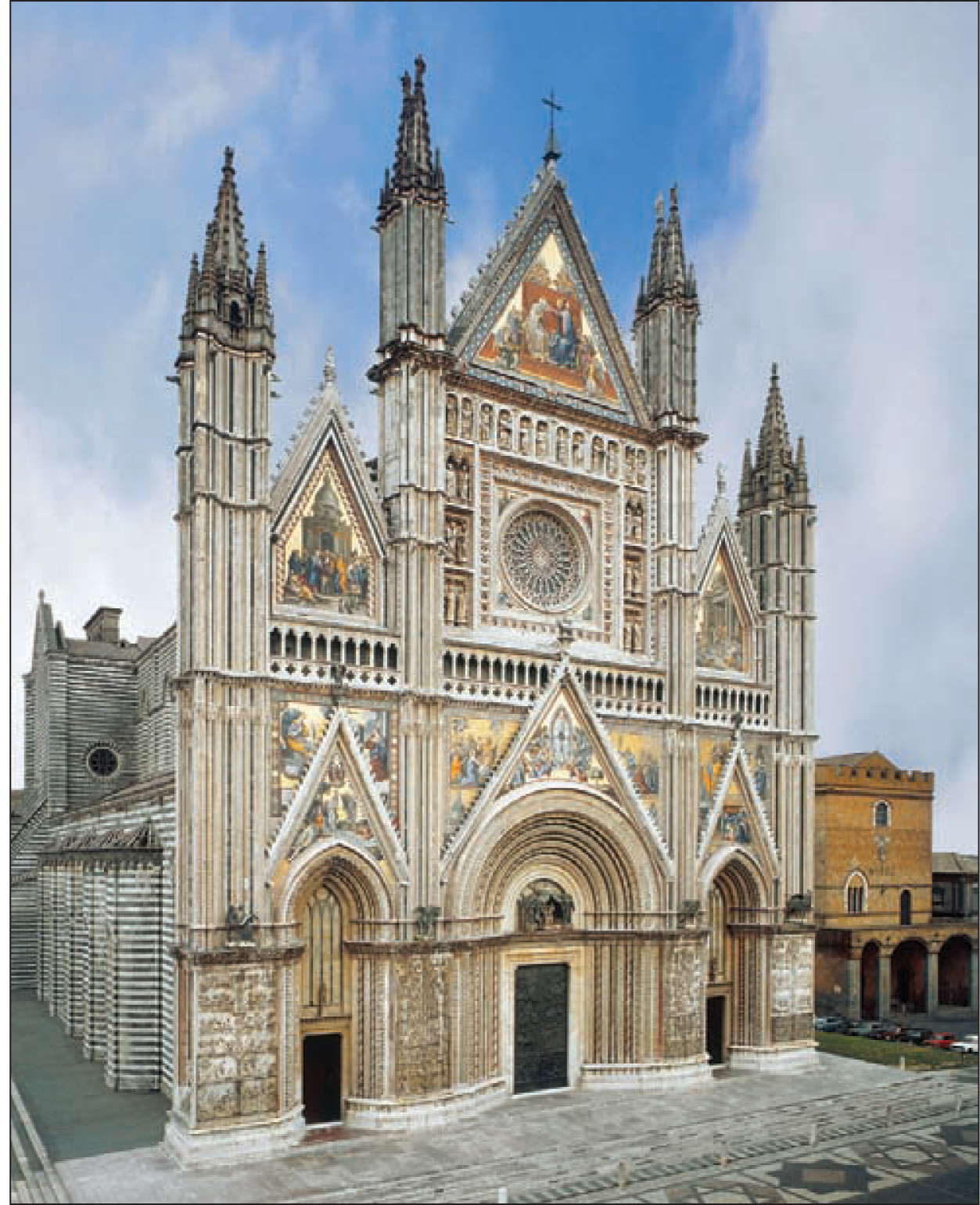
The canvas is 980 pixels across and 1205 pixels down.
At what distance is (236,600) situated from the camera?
21016 millimetres

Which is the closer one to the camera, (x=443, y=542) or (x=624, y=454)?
(x=443, y=542)

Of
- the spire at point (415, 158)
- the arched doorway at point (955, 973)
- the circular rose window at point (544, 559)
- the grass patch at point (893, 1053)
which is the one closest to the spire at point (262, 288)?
the spire at point (415, 158)

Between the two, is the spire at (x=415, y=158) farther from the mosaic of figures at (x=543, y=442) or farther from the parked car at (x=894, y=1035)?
the parked car at (x=894, y=1035)

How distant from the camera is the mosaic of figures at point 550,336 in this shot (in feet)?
85.4

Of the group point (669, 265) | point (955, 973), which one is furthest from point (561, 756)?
point (955, 973)

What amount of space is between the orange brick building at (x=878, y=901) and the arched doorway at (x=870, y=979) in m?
0.04

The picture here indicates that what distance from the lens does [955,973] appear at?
4278 cm

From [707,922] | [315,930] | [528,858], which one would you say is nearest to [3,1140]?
[315,930]

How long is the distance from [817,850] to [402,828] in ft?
69.8

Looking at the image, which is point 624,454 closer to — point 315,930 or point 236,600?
point 236,600

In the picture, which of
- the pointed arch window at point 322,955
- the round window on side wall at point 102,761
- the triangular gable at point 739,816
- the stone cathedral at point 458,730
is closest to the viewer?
the stone cathedral at point 458,730

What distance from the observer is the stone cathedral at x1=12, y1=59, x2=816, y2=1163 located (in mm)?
20844

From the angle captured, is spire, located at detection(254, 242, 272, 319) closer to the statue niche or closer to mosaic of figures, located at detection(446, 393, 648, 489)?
mosaic of figures, located at detection(446, 393, 648, 489)

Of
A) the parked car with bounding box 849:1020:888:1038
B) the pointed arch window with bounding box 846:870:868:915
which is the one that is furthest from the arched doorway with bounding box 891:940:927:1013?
the parked car with bounding box 849:1020:888:1038
